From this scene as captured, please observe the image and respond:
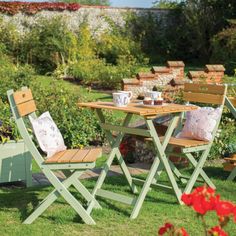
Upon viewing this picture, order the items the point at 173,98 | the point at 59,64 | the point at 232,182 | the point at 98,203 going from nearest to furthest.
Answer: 1. the point at 98,203
2. the point at 232,182
3. the point at 173,98
4. the point at 59,64

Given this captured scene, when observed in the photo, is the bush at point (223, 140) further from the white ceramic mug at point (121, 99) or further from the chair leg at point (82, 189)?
the chair leg at point (82, 189)

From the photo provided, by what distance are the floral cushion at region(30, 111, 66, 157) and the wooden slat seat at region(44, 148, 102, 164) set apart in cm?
11

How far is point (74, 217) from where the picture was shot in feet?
15.4

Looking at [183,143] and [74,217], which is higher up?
[183,143]

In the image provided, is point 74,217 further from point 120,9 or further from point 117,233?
point 120,9

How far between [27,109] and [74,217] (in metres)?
0.99

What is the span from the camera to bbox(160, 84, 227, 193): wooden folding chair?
16.9 ft

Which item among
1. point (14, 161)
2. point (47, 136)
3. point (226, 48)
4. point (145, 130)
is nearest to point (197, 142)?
point (145, 130)

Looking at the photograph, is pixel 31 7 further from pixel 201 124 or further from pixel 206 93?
pixel 201 124

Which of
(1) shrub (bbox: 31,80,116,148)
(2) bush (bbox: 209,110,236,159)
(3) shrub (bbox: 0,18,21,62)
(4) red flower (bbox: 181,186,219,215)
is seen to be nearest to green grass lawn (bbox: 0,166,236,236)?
(2) bush (bbox: 209,110,236,159)

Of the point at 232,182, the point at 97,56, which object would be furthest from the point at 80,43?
the point at 232,182

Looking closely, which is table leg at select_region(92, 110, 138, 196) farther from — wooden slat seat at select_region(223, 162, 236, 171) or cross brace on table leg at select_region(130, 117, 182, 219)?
wooden slat seat at select_region(223, 162, 236, 171)

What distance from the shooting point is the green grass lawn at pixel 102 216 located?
4418 millimetres

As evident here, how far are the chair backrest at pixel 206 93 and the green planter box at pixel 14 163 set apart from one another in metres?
1.78
